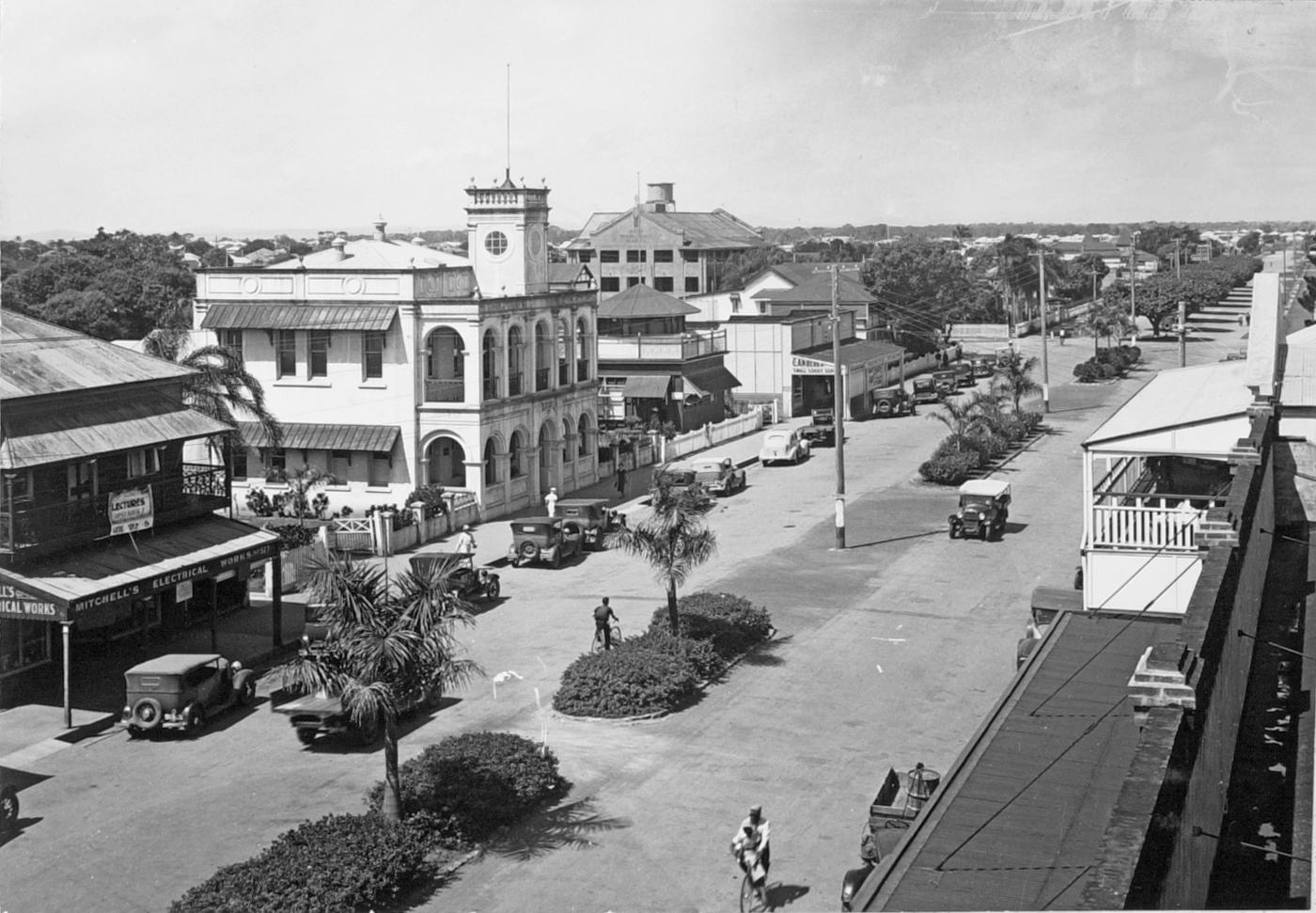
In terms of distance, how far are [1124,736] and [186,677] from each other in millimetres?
14305

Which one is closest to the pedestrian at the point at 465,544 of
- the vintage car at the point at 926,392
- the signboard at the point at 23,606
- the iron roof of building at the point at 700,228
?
the signboard at the point at 23,606

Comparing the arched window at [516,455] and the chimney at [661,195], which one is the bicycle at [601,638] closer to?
the arched window at [516,455]

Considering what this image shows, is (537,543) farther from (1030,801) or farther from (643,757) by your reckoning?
(1030,801)

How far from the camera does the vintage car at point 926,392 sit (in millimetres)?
75625

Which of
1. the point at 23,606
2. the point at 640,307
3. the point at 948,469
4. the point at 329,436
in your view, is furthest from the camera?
the point at 640,307

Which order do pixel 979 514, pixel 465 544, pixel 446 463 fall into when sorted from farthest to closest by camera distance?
pixel 446 463, pixel 979 514, pixel 465 544

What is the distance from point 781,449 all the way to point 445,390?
49.8 ft

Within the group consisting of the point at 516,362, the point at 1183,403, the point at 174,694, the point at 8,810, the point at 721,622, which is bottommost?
the point at 8,810

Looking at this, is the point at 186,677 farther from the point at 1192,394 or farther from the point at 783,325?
the point at 783,325

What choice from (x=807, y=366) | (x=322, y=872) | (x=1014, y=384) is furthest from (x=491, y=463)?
(x=807, y=366)

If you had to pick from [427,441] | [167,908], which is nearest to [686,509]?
[167,908]

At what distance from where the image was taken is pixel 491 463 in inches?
1773

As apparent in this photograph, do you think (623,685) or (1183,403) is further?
(1183,403)

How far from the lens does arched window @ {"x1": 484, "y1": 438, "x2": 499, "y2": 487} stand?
44.7m
